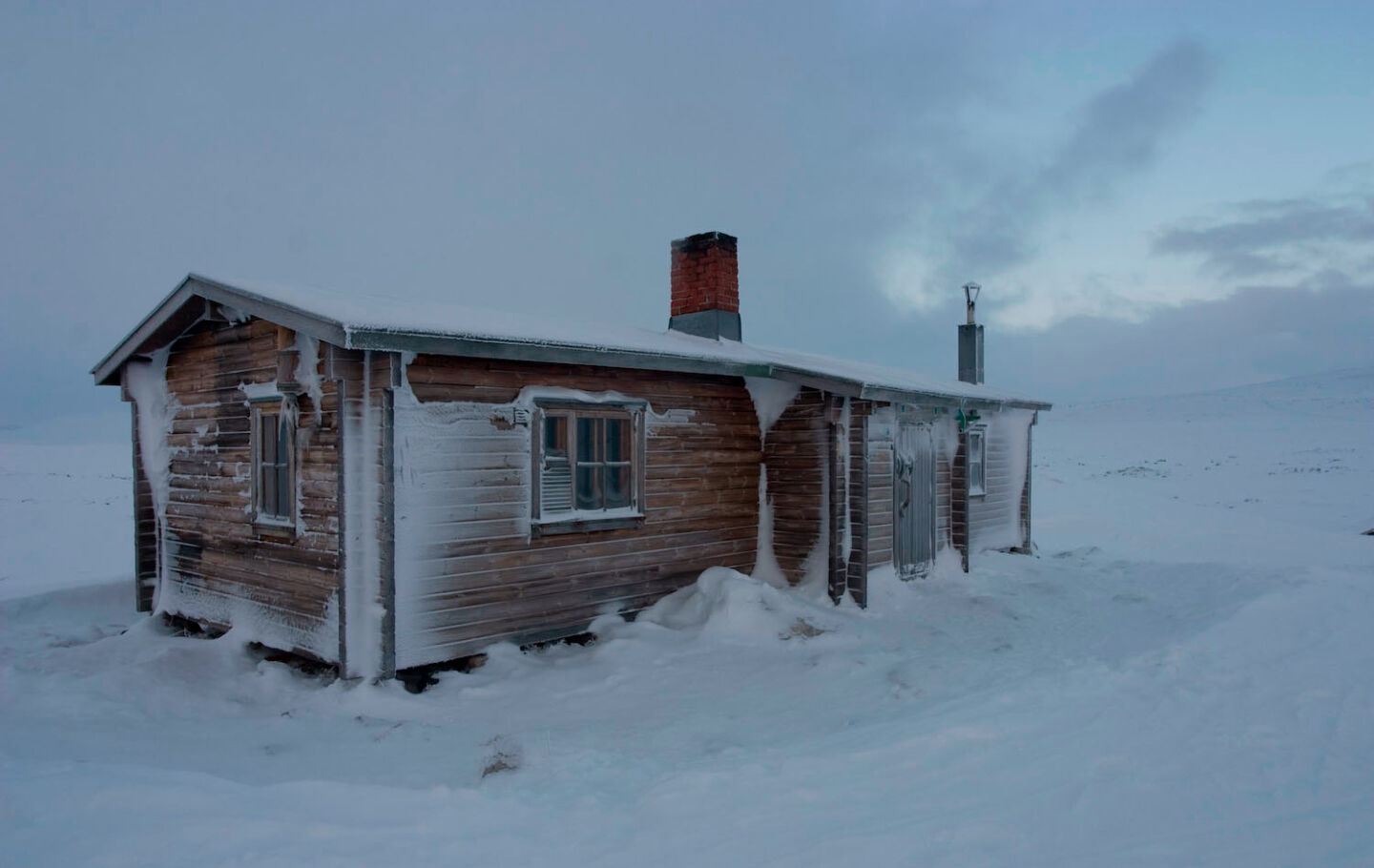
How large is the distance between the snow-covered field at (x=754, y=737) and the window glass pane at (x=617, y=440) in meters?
1.77

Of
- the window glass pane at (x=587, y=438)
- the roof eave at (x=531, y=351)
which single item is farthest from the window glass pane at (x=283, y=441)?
the window glass pane at (x=587, y=438)

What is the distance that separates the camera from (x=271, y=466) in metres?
8.02

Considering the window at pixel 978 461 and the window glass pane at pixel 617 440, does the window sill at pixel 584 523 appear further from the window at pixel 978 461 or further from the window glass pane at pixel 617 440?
the window at pixel 978 461

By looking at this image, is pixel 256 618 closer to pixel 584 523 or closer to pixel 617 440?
pixel 584 523

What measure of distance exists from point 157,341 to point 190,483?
166 cm

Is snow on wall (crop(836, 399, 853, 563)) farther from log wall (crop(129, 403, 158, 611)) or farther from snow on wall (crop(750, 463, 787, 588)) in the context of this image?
log wall (crop(129, 403, 158, 611))

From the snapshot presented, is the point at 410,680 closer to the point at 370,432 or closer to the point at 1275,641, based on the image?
the point at 370,432

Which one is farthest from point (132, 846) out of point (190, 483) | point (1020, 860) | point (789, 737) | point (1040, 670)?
point (1040, 670)

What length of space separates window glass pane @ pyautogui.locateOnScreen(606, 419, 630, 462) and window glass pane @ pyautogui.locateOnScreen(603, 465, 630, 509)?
124 millimetres

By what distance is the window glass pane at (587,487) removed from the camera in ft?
27.7

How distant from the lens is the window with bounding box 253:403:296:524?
784cm

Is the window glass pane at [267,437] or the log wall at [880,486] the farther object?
the log wall at [880,486]

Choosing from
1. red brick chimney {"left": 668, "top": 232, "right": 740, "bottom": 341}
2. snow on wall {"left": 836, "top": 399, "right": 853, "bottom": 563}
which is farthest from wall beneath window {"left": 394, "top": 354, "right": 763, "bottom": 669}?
red brick chimney {"left": 668, "top": 232, "right": 740, "bottom": 341}

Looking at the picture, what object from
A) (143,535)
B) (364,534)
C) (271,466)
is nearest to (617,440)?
(364,534)
